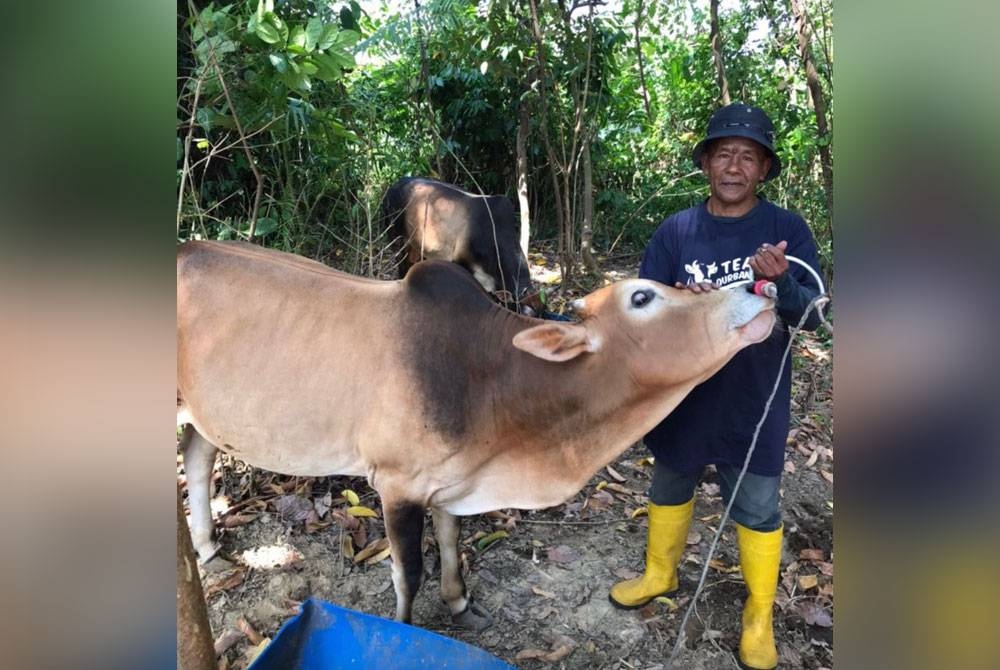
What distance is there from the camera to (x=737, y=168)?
2543 mm

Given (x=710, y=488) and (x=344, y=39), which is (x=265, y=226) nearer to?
(x=344, y=39)

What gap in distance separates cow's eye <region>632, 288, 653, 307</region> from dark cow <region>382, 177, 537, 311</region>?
339cm

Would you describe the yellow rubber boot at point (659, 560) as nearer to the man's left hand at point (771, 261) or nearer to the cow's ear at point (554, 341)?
the cow's ear at point (554, 341)

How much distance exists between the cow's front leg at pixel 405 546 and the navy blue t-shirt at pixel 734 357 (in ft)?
3.54

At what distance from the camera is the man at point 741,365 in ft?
8.30

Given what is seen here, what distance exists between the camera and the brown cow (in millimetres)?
2334

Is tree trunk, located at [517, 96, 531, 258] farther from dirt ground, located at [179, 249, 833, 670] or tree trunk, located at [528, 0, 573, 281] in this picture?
dirt ground, located at [179, 249, 833, 670]

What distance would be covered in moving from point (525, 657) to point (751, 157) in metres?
2.19

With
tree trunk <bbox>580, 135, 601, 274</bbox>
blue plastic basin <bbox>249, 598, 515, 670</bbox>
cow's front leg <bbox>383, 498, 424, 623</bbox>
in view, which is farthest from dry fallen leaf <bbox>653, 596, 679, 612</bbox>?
tree trunk <bbox>580, 135, 601, 274</bbox>
